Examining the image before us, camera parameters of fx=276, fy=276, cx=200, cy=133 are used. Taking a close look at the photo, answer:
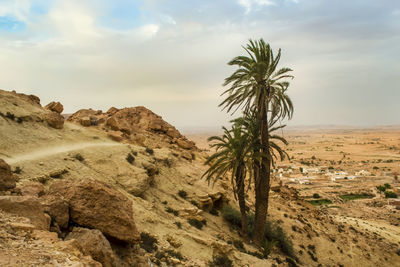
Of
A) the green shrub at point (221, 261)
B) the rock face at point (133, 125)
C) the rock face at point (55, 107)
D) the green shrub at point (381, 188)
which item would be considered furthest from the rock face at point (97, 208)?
the green shrub at point (381, 188)

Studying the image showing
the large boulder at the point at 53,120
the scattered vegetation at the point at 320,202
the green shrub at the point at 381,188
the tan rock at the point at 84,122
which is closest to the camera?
the large boulder at the point at 53,120

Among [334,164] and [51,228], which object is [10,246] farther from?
[334,164]

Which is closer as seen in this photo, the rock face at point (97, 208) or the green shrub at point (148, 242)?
the rock face at point (97, 208)

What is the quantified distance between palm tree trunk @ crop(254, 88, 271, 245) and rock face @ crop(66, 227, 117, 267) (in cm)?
1036

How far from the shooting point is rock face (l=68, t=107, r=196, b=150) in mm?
24811

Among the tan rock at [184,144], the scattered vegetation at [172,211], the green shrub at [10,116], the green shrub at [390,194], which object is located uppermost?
the green shrub at [10,116]

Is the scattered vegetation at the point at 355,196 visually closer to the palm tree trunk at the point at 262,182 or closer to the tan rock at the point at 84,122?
the palm tree trunk at the point at 262,182

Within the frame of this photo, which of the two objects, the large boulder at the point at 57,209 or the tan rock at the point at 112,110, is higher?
the tan rock at the point at 112,110

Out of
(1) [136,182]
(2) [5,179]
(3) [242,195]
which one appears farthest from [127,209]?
(3) [242,195]

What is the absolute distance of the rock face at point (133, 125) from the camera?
2481 centimetres

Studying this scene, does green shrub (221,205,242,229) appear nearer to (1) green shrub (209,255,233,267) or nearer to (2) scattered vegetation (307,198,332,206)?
(1) green shrub (209,255,233,267)

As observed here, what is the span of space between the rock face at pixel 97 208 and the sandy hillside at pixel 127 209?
0.02m

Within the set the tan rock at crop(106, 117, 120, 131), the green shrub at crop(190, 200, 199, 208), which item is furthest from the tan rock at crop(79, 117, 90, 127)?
the green shrub at crop(190, 200, 199, 208)

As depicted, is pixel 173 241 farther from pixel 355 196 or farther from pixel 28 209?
pixel 355 196
